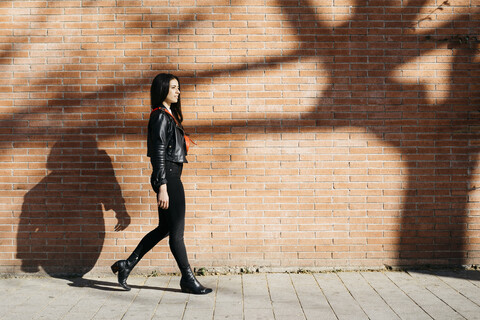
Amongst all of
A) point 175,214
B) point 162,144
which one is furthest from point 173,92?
point 175,214

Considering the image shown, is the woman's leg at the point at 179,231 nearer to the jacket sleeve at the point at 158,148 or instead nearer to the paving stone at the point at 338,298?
the jacket sleeve at the point at 158,148

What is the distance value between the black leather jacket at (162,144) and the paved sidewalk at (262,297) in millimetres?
1050

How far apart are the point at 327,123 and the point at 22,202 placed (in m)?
3.36

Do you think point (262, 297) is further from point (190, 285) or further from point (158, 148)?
point (158, 148)

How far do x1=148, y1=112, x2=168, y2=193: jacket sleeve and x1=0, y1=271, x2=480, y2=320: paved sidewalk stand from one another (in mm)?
1048

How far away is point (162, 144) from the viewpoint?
3975mm

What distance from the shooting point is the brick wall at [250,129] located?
473 cm

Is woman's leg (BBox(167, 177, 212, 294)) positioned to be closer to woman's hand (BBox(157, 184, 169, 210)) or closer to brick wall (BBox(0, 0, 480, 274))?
woman's hand (BBox(157, 184, 169, 210))

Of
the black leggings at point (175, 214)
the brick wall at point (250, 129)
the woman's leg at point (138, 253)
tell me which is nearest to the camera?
the black leggings at point (175, 214)

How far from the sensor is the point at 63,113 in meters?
4.76

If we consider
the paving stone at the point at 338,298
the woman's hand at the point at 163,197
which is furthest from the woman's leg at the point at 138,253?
the paving stone at the point at 338,298

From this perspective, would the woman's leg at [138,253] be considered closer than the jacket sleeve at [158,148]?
No

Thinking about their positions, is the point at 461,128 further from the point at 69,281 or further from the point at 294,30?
the point at 69,281

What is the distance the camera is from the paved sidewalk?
3.64 m
